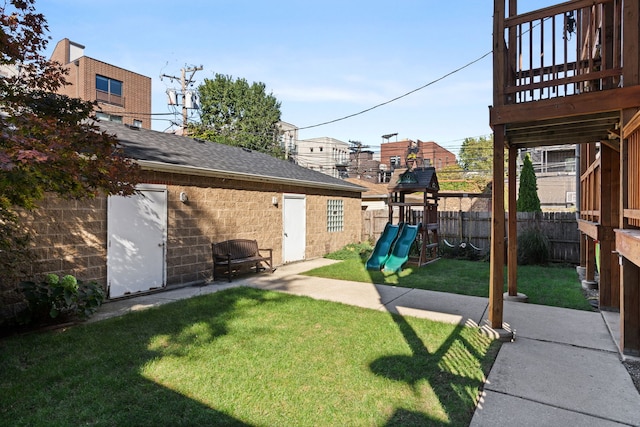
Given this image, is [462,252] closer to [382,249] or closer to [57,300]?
[382,249]

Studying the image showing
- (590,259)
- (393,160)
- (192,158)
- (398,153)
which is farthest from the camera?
(398,153)

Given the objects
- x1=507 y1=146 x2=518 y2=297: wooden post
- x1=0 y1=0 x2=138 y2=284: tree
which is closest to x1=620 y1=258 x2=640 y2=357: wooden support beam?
x1=507 y1=146 x2=518 y2=297: wooden post

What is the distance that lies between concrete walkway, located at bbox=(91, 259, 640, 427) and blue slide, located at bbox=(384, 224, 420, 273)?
5.79 feet

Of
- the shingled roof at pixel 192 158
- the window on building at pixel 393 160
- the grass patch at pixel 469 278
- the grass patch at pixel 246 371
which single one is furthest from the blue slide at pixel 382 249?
the window on building at pixel 393 160

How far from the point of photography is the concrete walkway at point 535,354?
2639 millimetres

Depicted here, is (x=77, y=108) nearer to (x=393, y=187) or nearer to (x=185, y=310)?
(x=185, y=310)

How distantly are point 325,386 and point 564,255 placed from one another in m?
9.62

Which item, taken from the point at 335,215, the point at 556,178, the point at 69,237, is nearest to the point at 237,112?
the point at 335,215

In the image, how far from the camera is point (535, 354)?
374cm

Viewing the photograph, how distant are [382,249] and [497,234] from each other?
5.25 meters

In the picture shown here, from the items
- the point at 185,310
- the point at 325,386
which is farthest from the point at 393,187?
the point at 325,386

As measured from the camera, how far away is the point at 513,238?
559 cm

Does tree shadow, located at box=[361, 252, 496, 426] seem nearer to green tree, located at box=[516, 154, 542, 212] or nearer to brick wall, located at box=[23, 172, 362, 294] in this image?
brick wall, located at box=[23, 172, 362, 294]

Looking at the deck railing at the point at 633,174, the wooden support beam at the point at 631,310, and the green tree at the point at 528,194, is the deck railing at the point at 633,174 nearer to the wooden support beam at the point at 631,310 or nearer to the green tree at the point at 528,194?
the wooden support beam at the point at 631,310
